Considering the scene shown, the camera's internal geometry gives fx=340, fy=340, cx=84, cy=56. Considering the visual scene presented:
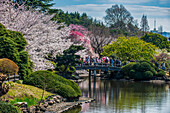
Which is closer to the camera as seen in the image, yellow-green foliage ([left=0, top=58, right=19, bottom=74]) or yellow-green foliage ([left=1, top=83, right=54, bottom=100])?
yellow-green foliage ([left=1, top=83, right=54, bottom=100])

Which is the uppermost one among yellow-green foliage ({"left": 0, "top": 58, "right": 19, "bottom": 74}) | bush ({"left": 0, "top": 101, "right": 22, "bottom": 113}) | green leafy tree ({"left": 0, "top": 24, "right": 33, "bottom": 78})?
green leafy tree ({"left": 0, "top": 24, "right": 33, "bottom": 78})

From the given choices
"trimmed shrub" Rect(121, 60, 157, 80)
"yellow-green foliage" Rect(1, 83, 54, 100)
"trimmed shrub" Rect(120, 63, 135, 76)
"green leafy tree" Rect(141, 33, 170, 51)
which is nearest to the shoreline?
"yellow-green foliage" Rect(1, 83, 54, 100)

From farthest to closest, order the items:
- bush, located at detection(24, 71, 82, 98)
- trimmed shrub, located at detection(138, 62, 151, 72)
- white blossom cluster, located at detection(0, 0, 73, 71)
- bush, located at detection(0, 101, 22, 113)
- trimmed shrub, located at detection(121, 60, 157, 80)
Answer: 1. trimmed shrub, located at detection(138, 62, 151, 72)
2. trimmed shrub, located at detection(121, 60, 157, 80)
3. white blossom cluster, located at detection(0, 0, 73, 71)
4. bush, located at detection(24, 71, 82, 98)
5. bush, located at detection(0, 101, 22, 113)

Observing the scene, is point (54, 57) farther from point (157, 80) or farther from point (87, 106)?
point (87, 106)

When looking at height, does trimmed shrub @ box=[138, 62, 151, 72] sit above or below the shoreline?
above

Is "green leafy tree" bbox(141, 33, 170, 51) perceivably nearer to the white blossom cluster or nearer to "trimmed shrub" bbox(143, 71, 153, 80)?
"trimmed shrub" bbox(143, 71, 153, 80)

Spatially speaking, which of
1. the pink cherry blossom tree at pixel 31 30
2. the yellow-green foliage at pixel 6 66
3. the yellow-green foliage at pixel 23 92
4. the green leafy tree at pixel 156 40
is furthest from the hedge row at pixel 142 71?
the green leafy tree at pixel 156 40

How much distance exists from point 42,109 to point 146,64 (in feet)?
112

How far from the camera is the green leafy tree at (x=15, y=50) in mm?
24766

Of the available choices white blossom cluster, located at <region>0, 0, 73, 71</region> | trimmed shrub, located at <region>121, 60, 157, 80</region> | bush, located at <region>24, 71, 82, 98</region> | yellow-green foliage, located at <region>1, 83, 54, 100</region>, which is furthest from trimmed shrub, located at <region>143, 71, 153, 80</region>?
yellow-green foliage, located at <region>1, 83, 54, 100</region>

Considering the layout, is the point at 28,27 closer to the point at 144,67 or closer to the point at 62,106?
the point at 62,106

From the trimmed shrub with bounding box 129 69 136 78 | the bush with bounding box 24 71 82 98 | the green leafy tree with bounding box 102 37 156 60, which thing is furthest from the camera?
the green leafy tree with bounding box 102 37 156 60

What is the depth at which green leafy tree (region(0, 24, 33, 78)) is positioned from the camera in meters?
24.8

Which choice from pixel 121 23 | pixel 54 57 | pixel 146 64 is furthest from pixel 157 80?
pixel 121 23
